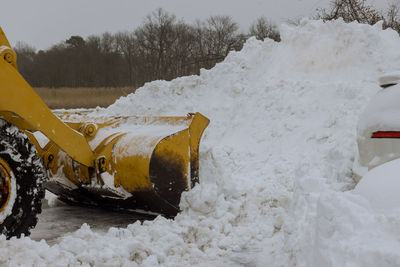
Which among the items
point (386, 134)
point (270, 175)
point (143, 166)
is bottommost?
point (270, 175)

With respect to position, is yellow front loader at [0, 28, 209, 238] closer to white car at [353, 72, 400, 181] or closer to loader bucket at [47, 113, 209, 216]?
loader bucket at [47, 113, 209, 216]

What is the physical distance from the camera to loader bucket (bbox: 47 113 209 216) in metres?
4.47

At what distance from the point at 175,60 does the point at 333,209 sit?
19.7 metres

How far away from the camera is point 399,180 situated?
7.41 ft

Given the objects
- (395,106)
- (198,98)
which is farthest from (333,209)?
(198,98)

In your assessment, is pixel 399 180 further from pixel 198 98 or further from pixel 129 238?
pixel 198 98

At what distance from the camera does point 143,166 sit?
14.6 feet

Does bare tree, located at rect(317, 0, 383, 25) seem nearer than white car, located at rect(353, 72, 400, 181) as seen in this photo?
No

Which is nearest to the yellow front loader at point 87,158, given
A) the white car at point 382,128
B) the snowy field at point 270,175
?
the snowy field at point 270,175

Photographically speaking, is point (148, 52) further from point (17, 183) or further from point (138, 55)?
point (17, 183)

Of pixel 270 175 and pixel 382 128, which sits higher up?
pixel 382 128

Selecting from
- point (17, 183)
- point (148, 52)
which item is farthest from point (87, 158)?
point (148, 52)

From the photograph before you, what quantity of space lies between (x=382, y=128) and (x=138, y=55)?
80.8 feet

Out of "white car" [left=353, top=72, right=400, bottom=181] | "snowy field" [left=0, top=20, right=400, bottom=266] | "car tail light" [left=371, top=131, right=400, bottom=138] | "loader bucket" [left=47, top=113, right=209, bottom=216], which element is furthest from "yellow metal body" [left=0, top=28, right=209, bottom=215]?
"car tail light" [left=371, top=131, right=400, bottom=138]
